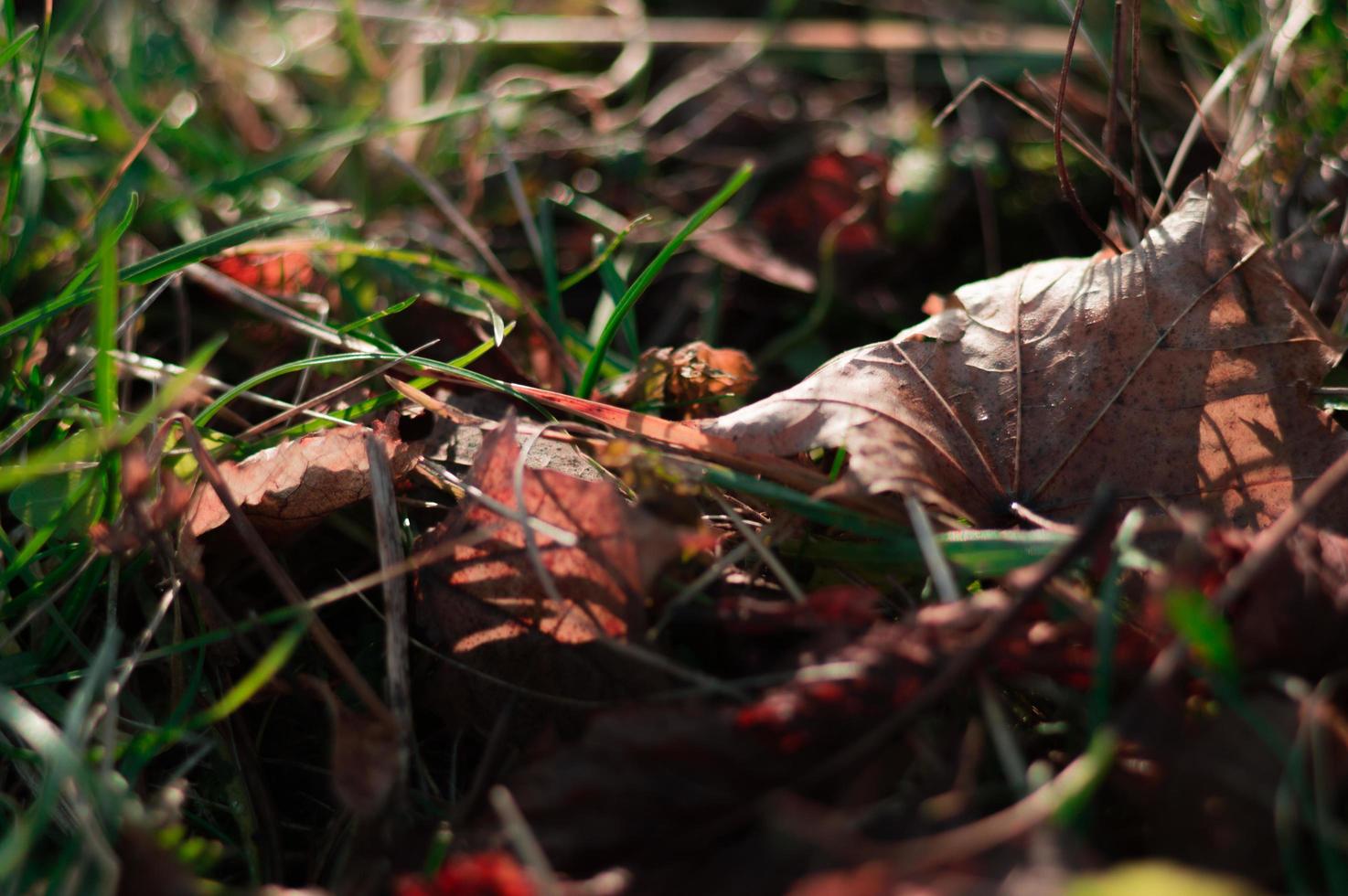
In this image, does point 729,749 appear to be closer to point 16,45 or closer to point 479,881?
point 479,881

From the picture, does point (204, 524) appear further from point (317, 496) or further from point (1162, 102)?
point (1162, 102)

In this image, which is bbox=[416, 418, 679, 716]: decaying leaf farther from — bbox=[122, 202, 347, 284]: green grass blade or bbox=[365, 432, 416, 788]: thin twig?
bbox=[122, 202, 347, 284]: green grass blade

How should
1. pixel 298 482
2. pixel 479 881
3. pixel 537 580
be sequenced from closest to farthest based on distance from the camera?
pixel 479 881 < pixel 537 580 < pixel 298 482

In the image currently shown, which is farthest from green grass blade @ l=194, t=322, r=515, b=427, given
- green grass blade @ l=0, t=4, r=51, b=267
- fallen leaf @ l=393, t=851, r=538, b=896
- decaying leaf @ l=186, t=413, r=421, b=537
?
fallen leaf @ l=393, t=851, r=538, b=896

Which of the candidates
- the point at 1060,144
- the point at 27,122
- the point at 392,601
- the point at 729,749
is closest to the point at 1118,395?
the point at 1060,144

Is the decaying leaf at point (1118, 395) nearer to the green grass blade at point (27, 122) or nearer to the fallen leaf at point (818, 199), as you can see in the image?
the fallen leaf at point (818, 199)
